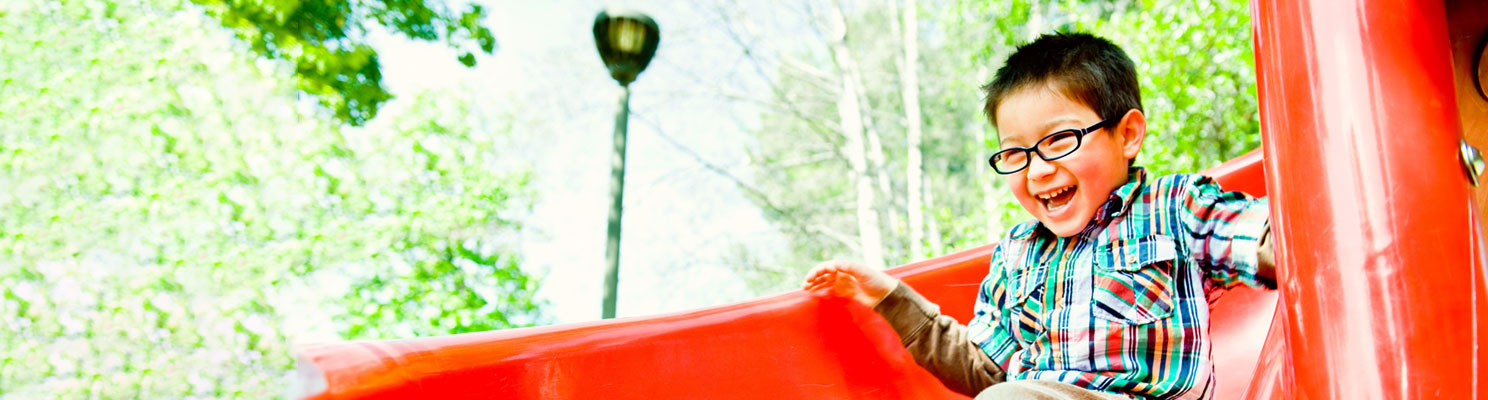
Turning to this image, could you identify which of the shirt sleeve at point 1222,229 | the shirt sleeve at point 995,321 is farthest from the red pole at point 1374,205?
the shirt sleeve at point 995,321

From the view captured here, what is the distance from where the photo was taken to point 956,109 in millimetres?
13562

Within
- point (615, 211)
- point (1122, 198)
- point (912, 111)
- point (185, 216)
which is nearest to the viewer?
point (1122, 198)

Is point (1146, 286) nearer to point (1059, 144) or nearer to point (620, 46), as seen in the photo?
point (1059, 144)

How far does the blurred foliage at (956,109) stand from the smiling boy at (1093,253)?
4051mm

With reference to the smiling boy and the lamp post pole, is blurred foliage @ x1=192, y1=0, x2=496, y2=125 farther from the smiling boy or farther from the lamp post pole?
the smiling boy

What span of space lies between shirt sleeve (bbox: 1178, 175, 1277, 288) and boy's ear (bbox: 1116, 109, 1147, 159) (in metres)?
0.10

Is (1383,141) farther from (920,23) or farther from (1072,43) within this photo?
(920,23)

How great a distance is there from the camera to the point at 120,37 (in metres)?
6.29

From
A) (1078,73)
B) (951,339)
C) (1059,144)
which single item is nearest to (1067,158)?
(1059,144)

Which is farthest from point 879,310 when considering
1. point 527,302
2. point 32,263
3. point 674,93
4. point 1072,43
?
point 674,93

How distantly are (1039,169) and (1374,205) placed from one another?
663 millimetres

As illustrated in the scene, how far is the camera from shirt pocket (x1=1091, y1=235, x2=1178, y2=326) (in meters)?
1.19

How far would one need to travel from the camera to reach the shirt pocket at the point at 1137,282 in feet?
3.89

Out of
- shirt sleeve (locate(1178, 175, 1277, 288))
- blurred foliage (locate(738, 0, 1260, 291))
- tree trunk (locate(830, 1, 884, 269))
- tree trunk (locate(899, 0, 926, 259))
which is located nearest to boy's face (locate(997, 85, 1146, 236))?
shirt sleeve (locate(1178, 175, 1277, 288))
